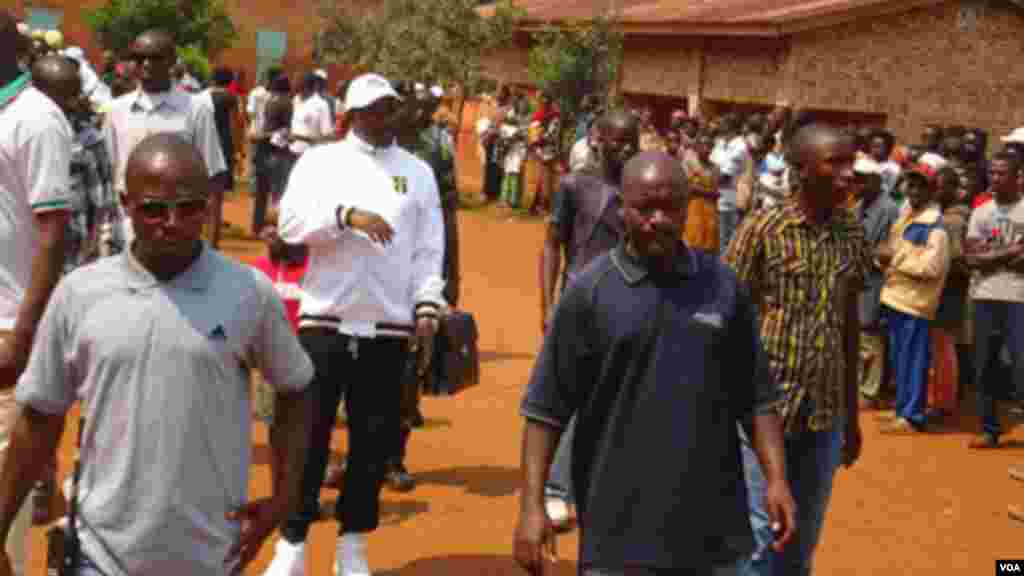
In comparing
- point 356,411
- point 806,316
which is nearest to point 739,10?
point 356,411

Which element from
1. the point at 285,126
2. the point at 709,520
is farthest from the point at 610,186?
the point at 285,126

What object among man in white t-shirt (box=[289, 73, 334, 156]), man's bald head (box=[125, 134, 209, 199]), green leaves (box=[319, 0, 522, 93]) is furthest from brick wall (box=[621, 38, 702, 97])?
man's bald head (box=[125, 134, 209, 199])

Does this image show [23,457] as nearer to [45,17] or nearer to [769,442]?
[769,442]

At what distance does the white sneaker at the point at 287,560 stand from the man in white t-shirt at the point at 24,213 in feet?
3.91

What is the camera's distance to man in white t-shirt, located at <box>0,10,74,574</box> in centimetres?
428

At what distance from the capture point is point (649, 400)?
3625mm

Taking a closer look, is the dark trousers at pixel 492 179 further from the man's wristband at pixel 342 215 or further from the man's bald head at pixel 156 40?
the man's wristband at pixel 342 215

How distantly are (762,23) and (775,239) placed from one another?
45.8 feet

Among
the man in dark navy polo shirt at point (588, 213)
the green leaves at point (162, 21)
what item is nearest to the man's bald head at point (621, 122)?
the man in dark navy polo shirt at point (588, 213)

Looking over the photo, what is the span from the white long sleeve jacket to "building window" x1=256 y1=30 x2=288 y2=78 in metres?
37.5

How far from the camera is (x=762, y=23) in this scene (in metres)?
18.2

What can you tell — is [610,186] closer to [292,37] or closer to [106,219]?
[106,219]

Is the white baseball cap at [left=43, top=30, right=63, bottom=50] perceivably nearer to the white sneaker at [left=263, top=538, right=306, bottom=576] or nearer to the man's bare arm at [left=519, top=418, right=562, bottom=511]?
the white sneaker at [left=263, top=538, right=306, bottom=576]

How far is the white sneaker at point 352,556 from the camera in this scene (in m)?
5.67
